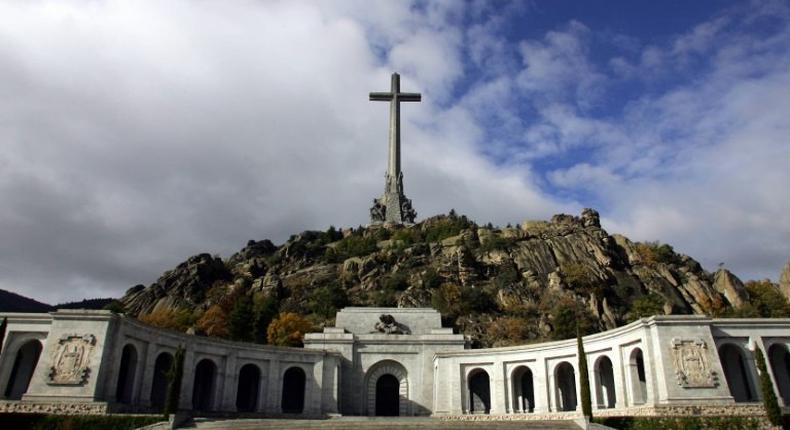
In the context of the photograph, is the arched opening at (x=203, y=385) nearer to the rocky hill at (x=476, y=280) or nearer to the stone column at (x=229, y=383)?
the stone column at (x=229, y=383)

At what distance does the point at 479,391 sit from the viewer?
145ft

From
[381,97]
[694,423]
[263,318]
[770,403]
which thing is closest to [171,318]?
[263,318]

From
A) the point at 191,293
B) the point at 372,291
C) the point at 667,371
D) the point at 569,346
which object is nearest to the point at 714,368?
the point at 667,371

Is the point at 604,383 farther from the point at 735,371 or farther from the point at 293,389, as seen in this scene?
the point at 293,389

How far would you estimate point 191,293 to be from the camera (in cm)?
8081

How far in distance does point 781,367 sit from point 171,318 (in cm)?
6176

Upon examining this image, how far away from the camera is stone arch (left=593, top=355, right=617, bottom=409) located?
36.7 metres

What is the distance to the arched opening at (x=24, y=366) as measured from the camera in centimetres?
3372

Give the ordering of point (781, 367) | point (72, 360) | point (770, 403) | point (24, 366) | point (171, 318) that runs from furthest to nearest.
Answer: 1. point (171, 318)
2. point (781, 367)
3. point (24, 366)
4. point (72, 360)
5. point (770, 403)

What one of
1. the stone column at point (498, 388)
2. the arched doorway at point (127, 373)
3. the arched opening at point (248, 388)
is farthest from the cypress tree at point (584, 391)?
the arched doorway at point (127, 373)

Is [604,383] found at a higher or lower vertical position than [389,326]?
lower

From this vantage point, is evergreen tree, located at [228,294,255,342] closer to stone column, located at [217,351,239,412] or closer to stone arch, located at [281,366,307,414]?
stone arch, located at [281,366,307,414]

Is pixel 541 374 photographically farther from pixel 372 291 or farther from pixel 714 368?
pixel 372 291

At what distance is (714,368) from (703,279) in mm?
55963
